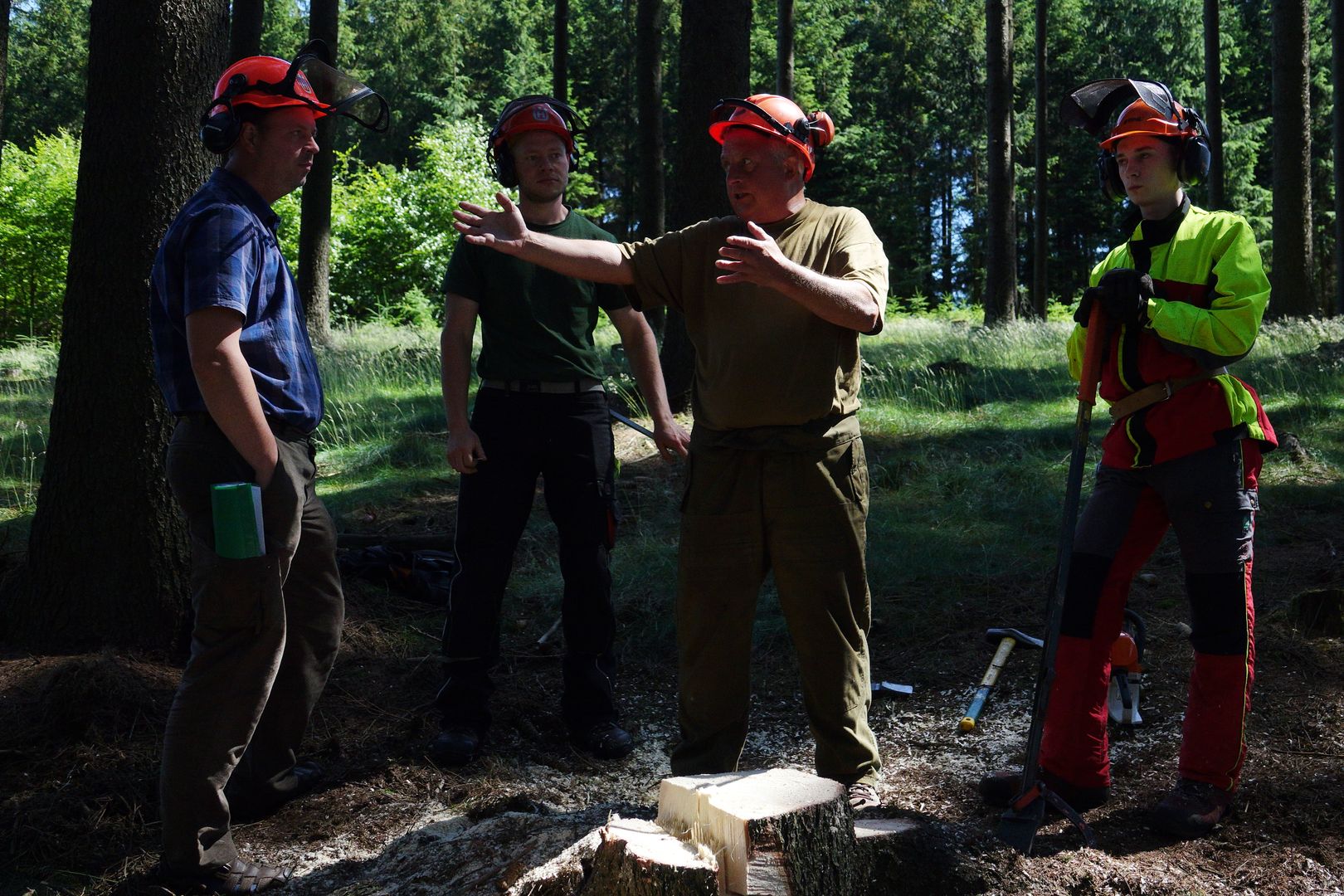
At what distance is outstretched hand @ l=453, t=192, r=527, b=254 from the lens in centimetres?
313

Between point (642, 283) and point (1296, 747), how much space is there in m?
2.90

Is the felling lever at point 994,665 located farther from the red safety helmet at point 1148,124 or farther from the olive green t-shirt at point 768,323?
the red safety helmet at point 1148,124

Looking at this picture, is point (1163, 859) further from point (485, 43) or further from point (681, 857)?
point (485, 43)

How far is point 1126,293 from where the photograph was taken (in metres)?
3.34

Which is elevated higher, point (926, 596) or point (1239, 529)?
point (1239, 529)

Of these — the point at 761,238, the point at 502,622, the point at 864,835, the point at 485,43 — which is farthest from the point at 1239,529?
the point at 485,43

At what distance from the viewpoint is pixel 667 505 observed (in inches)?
301

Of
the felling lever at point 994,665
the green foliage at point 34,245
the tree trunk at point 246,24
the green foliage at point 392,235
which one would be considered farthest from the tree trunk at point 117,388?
the green foliage at point 392,235

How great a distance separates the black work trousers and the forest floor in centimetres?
37

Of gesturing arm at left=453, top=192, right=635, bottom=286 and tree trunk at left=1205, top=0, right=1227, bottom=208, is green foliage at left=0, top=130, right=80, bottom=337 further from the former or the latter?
gesturing arm at left=453, top=192, right=635, bottom=286

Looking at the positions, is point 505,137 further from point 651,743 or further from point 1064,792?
point 1064,792

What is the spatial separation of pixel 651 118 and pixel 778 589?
12861 millimetres

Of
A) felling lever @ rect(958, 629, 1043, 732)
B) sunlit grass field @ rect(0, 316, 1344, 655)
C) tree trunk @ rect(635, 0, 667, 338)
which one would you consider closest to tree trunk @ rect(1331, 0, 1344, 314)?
sunlit grass field @ rect(0, 316, 1344, 655)

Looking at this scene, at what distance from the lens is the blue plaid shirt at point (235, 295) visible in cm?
305
